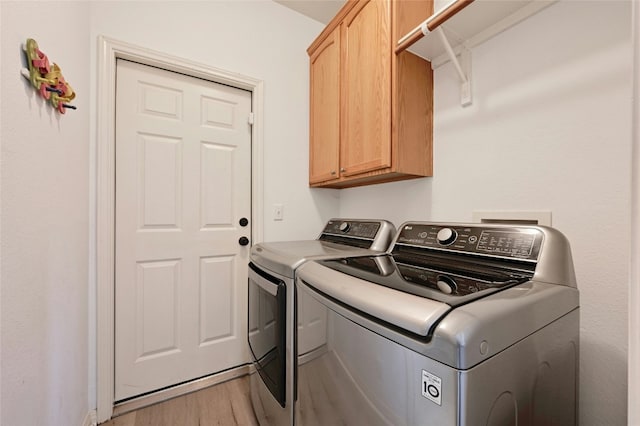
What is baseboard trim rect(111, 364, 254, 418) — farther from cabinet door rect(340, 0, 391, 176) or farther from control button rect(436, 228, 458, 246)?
cabinet door rect(340, 0, 391, 176)

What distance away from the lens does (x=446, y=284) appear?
72 cm

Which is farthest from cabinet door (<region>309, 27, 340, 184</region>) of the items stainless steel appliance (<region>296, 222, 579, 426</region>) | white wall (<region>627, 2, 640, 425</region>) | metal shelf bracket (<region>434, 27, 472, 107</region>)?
white wall (<region>627, 2, 640, 425</region>)

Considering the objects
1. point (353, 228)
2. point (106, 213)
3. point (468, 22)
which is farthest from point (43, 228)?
point (468, 22)

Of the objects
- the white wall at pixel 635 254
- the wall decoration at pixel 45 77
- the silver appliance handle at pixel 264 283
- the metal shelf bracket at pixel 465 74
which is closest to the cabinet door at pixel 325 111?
the metal shelf bracket at pixel 465 74

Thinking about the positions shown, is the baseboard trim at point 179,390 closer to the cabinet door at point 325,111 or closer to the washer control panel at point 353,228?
the washer control panel at point 353,228

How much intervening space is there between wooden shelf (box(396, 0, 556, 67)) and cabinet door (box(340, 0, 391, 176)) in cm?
15

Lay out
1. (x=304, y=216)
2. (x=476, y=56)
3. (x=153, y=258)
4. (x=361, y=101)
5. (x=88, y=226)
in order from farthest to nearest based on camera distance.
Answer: (x=304, y=216)
(x=153, y=258)
(x=361, y=101)
(x=88, y=226)
(x=476, y=56)

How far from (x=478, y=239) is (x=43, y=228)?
150cm

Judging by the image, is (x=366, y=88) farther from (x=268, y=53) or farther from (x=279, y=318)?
(x=279, y=318)

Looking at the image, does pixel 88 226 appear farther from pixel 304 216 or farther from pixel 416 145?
pixel 416 145

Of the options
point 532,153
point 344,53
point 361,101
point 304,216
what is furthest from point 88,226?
point 532,153

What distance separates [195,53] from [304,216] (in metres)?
1.29

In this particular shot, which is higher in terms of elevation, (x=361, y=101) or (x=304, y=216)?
(x=361, y=101)

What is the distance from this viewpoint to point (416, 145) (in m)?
1.43
